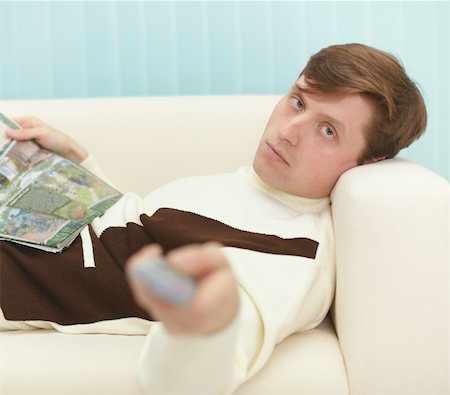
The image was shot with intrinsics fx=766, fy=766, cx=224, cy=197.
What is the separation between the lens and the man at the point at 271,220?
124 cm

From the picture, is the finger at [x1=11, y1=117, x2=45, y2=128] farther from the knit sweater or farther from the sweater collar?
the sweater collar

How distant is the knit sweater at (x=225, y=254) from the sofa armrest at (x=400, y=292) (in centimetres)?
11

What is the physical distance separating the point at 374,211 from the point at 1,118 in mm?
961

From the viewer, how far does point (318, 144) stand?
1494 millimetres

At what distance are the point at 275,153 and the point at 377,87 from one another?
0.24m

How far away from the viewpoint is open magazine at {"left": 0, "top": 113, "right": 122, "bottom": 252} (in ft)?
4.76

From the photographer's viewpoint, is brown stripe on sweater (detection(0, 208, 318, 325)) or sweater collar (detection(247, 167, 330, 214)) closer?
brown stripe on sweater (detection(0, 208, 318, 325))

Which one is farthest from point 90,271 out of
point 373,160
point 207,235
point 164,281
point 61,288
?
point 164,281

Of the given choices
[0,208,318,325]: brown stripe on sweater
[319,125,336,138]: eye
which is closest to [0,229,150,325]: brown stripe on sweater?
[0,208,318,325]: brown stripe on sweater

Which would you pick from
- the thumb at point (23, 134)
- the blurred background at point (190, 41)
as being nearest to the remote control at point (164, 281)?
the thumb at point (23, 134)

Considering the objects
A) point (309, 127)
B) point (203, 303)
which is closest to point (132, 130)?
point (309, 127)

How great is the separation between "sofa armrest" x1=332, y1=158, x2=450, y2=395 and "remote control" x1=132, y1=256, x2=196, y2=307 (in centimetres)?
56

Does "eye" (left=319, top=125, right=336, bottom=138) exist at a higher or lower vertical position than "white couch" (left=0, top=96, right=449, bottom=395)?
higher

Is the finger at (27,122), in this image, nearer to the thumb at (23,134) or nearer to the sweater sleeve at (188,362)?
the thumb at (23,134)
